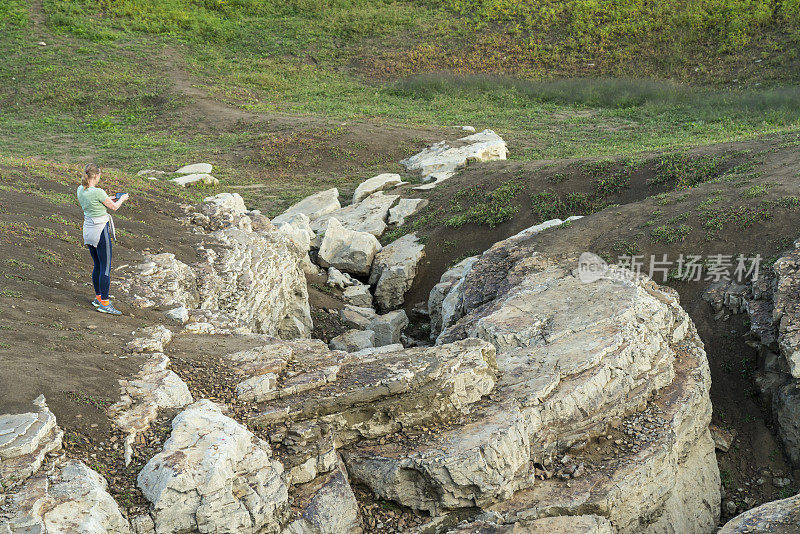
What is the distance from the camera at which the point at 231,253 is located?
14.9 meters

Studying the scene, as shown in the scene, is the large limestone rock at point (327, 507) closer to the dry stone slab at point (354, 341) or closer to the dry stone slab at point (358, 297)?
the dry stone slab at point (354, 341)

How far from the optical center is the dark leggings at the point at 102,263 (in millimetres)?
10250

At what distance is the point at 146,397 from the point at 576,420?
5539 millimetres

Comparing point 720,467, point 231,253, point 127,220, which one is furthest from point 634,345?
point 127,220

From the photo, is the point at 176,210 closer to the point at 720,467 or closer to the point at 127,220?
the point at 127,220

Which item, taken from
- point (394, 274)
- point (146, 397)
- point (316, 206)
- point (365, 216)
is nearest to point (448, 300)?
point (394, 274)

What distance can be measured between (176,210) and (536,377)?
10556mm

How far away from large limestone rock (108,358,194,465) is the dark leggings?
1843 mm

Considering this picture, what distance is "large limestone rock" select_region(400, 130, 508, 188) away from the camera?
24734 millimetres

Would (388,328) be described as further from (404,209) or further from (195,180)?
(195,180)

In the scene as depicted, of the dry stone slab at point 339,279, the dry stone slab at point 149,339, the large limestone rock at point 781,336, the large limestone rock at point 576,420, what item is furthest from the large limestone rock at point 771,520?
the dry stone slab at point 339,279

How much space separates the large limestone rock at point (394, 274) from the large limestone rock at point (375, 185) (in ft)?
15.7
